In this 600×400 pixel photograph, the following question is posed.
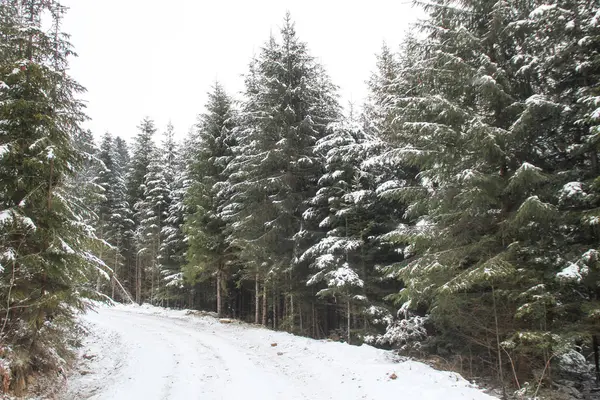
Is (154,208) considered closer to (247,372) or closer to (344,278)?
(344,278)

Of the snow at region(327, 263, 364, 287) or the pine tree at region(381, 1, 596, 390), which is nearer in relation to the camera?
the pine tree at region(381, 1, 596, 390)

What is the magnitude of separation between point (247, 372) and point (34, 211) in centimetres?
645

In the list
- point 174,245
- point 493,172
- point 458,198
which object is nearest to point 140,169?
point 174,245

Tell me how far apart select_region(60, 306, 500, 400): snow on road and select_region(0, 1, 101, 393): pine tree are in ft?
5.40

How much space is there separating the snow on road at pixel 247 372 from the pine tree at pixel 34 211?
1.65 metres

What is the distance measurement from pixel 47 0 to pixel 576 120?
44.0ft

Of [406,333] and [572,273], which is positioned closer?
[572,273]

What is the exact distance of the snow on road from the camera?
25.1 ft

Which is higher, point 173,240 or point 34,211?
point 173,240

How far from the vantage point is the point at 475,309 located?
29.6 ft

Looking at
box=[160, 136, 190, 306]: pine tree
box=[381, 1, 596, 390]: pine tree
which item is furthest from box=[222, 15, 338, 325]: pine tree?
box=[160, 136, 190, 306]: pine tree

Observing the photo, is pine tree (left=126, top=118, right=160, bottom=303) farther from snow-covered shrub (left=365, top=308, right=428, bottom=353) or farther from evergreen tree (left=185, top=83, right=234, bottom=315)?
snow-covered shrub (left=365, top=308, right=428, bottom=353)

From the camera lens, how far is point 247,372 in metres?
9.41

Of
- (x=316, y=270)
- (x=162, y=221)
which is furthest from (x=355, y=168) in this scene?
(x=162, y=221)
